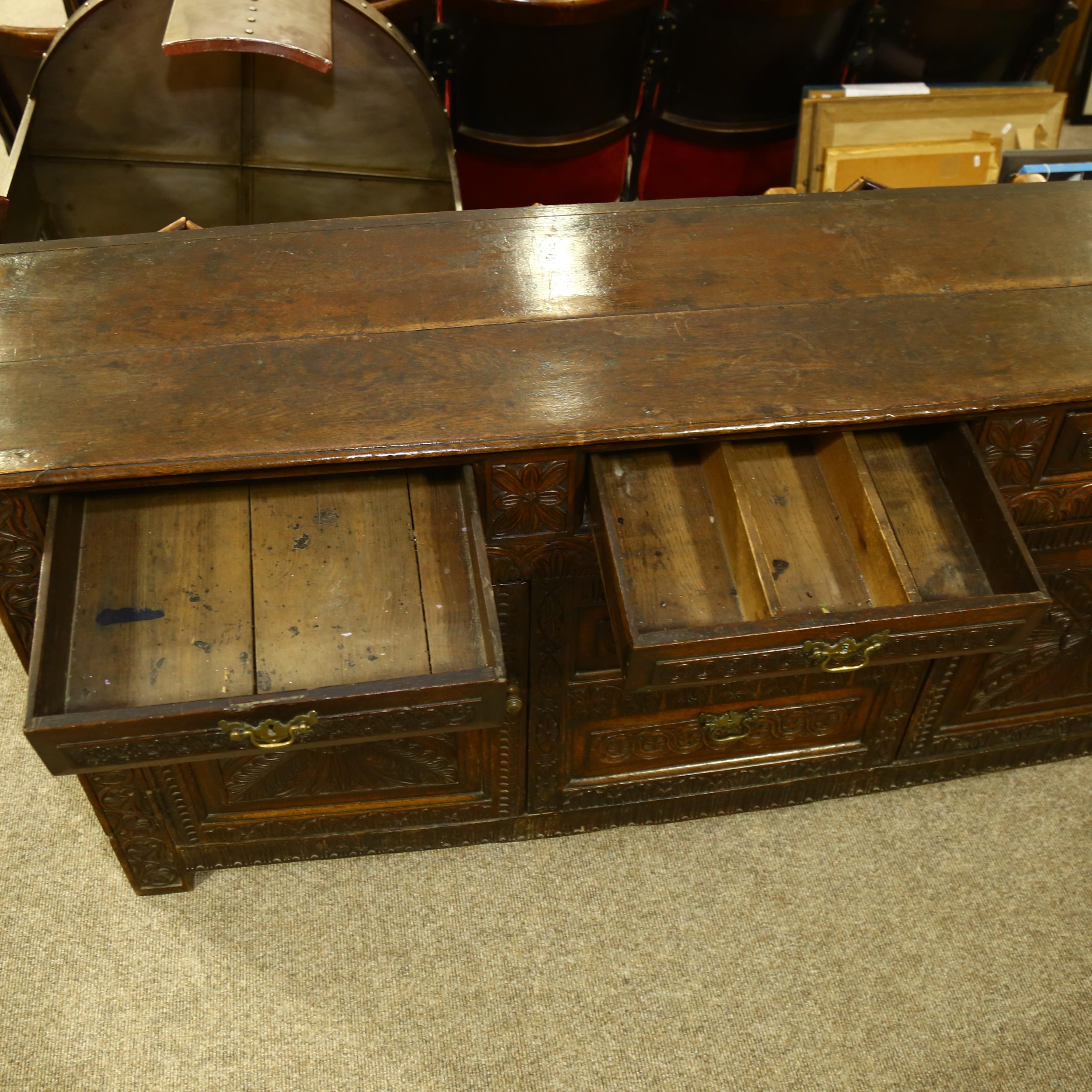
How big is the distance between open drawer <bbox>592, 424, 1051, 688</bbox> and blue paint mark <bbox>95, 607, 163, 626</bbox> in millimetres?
578

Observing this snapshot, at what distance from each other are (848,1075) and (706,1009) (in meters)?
0.24

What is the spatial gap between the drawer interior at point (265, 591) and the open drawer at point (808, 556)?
219mm

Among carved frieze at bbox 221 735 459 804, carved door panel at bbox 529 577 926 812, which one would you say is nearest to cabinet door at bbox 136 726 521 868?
carved frieze at bbox 221 735 459 804

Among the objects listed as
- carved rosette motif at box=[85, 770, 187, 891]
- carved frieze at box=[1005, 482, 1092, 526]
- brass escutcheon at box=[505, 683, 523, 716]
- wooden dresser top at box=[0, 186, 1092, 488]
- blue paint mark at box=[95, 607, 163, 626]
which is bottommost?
carved rosette motif at box=[85, 770, 187, 891]

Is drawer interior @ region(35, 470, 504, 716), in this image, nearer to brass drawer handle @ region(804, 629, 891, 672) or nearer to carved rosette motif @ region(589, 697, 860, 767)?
brass drawer handle @ region(804, 629, 891, 672)

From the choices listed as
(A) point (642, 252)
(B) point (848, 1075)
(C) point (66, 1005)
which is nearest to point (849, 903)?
(B) point (848, 1075)

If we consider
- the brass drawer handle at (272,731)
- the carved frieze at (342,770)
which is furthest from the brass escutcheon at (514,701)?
the brass drawer handle at (272,731)

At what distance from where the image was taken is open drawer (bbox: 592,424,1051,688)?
1267mm

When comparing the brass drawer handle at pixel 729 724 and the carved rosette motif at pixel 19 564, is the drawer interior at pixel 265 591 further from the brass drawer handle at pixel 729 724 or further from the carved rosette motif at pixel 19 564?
the brass drawer handle at pixel 729 724

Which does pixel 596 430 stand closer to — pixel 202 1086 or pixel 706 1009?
pixel 706 1009

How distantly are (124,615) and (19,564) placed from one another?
18cm

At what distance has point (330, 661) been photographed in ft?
4.24

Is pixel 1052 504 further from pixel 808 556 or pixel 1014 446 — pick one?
pixel 808 556

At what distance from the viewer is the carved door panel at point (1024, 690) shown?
5.71ft
